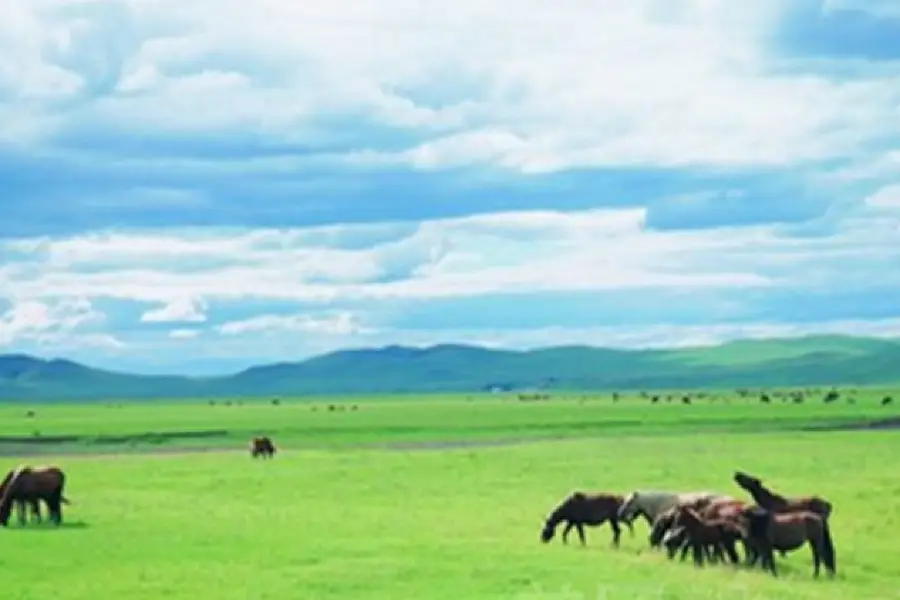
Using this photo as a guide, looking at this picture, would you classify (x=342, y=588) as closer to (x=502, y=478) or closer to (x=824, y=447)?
→ (x=502, y=478)

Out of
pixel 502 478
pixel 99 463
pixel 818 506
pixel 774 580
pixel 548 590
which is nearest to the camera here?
pixel 548 590

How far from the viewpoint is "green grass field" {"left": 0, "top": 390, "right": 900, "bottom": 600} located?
2352cm

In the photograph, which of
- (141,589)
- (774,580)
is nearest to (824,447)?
(774,580)

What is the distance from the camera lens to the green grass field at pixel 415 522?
23.5 metres

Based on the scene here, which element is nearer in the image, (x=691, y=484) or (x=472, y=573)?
(x=472, y=573)

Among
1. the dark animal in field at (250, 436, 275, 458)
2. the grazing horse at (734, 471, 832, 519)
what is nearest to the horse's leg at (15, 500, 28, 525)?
the grazing horse at (734, 471, 832, 519)

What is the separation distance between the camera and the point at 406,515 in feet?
114

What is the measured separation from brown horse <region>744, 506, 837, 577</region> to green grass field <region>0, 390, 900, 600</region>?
49 cm

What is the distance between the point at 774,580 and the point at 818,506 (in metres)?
4.17

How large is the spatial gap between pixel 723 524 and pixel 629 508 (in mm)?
4851

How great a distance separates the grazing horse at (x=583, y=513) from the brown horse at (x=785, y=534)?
4.93 m

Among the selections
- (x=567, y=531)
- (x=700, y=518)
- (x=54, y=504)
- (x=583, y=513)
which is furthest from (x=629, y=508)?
(x=54, y=504)

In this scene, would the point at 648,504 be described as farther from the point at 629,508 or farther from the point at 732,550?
the point at 732,550

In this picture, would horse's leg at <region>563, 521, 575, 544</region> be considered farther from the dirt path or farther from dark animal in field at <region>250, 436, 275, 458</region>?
the dirt path
